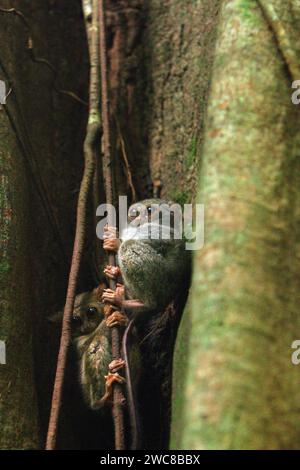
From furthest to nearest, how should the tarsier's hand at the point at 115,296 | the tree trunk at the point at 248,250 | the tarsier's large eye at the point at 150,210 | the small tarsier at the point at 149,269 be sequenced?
the tarsier's large eye at the point at 150,210
the tarsier's hand at the point at 115,296
the small tarsier at the point at 149,269
the tree trunk at the point at 248,250

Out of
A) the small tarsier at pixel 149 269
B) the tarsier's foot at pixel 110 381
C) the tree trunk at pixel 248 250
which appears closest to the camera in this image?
the tree trunk at pixel 248 250

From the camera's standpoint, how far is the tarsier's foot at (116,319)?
3843 mm

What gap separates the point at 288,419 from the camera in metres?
2.69

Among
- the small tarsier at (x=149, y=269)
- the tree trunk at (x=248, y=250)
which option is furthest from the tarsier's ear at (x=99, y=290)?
the tree trunk at (x=248, y=250)

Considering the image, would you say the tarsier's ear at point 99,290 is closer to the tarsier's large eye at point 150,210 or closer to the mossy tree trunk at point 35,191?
the mossy tree trunk at point 35,191

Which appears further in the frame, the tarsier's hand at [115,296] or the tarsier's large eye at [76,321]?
the tarsier's large eye at [76,321]

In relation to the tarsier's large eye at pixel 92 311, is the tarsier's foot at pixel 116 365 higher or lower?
lower

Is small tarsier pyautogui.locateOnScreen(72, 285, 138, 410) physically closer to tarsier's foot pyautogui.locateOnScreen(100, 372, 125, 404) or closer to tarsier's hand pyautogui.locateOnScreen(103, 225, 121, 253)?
tarsier's foot pyautogui.locateOnScreen(100, 372, 125, 404)

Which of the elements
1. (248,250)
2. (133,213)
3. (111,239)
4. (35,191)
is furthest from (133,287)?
(248,250)

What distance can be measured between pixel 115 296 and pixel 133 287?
154 millimetres

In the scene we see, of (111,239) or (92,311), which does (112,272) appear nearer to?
(111,239)

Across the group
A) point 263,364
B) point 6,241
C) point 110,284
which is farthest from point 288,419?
point 6,241

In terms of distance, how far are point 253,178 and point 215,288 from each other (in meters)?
A: 0.53
